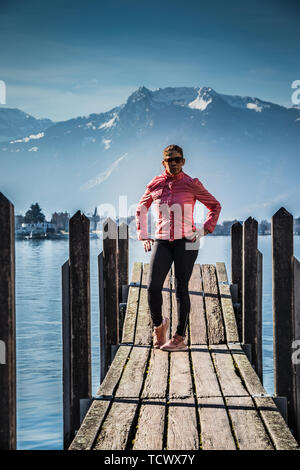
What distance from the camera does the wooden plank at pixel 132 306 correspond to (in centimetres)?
813

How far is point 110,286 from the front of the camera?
8.33 m

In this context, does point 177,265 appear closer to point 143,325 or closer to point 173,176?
point 173,176

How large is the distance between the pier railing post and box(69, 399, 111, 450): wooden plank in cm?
130

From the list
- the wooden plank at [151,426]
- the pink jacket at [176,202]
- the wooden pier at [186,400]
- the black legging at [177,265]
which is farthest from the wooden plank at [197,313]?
the wooden plank at [151,426]

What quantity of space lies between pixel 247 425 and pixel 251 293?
3637mm

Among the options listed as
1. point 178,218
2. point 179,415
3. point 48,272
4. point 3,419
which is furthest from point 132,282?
point 48,272

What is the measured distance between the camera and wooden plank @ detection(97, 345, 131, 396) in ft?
19.0

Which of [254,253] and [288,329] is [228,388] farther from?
[254,253]

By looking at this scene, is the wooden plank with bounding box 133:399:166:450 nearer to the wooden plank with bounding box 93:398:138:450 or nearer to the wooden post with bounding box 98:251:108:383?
the wooden plank with bounding box 93:398:138:450

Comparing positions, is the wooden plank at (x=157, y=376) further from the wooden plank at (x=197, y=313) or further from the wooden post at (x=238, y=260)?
the wooden post at (x=238, y=260)

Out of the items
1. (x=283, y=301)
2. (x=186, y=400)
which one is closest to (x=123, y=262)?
(x=283, y=301)

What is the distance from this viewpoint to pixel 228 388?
19.2ft

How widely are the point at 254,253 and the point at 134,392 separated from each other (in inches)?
130

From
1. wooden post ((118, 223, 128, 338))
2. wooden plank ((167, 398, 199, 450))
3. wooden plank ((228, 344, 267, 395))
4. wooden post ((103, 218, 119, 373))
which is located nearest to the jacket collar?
wooden post ((103, 218, 119, 373))
